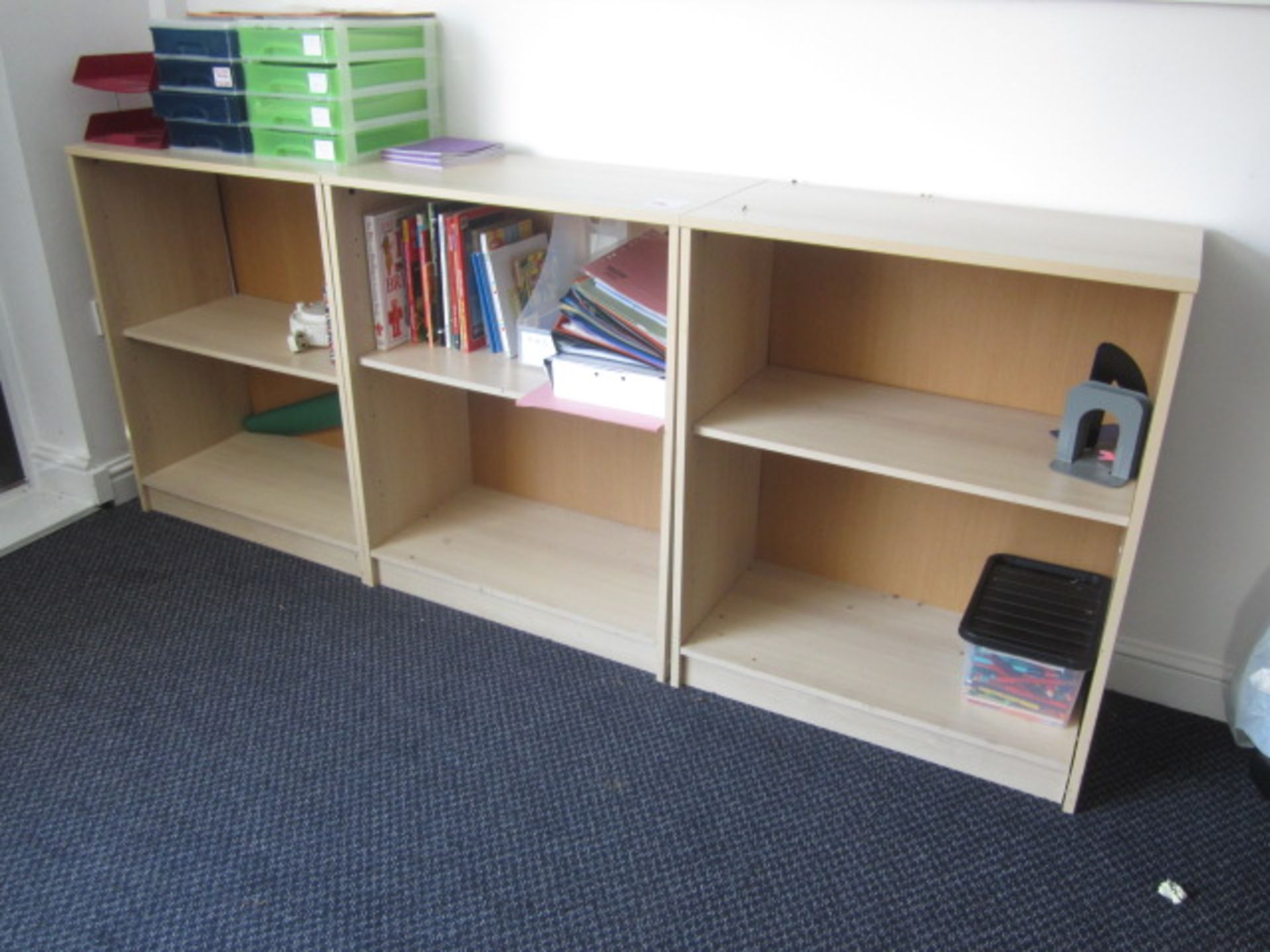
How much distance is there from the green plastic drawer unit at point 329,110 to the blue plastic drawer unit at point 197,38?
0.11 metres

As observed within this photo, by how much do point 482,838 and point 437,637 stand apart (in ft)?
1.95

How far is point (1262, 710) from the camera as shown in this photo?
1.78 metres

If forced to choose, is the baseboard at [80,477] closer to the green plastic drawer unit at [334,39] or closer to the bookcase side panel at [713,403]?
the green plastic drawer unit at [334,39]

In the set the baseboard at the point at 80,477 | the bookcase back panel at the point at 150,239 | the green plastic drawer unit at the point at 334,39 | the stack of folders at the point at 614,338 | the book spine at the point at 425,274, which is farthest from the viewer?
the baseboard at the point at 80,477

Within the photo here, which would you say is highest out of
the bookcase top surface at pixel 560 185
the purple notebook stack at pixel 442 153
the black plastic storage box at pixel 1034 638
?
the purple notebook stack at pixel 442 153

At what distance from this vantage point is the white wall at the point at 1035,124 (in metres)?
1.66

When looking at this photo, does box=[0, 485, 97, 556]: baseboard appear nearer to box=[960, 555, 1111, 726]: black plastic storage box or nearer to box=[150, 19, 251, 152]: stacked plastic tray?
box=[150, 19, 251, 152]: stacked plastic tray

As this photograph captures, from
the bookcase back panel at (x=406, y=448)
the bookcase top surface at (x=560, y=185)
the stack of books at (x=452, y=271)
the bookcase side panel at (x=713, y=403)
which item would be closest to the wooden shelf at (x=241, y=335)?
the bookcase back panel at (x=406, y=448)

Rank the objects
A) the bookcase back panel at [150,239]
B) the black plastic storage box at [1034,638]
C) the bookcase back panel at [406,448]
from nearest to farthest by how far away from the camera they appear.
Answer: the black plastic storage box at [1034,638] → the bookcase back panel at [406,448] → the bookcase back panel at [150,239]

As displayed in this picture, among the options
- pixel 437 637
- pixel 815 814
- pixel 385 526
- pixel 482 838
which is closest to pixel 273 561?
pixel 385 526

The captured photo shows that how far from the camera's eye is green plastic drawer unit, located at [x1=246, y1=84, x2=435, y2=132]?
2078mm

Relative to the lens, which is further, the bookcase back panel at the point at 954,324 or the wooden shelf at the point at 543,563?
the wooden shelf at the point at 543,563

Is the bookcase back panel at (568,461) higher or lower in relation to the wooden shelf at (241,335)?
lower

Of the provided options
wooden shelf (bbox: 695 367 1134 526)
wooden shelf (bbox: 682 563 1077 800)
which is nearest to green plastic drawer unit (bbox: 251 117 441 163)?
wooden shelf (bbox: 695 367 1134 526)
